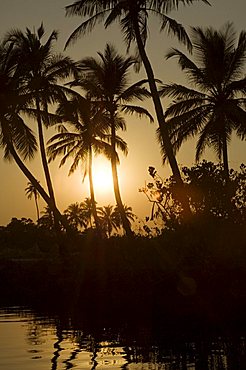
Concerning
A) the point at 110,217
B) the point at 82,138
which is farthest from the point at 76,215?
the point at 82,138

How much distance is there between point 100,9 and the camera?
2772 cm

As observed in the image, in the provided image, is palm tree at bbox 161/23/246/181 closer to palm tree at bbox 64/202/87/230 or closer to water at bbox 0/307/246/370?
water at bbox 0/307/246/370

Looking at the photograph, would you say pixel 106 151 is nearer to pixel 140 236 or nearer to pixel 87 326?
pixel 140 236

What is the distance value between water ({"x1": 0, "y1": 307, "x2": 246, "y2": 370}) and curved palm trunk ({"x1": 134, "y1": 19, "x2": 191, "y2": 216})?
867 centimetres

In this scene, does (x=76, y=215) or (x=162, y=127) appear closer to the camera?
(x=162, y=127)

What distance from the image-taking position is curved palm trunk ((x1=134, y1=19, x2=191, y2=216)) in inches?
1027

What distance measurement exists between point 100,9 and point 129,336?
50.6 ft

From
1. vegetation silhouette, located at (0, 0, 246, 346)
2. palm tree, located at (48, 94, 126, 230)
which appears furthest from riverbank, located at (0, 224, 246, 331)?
palm tree, located at (48, 94, 126, 230)

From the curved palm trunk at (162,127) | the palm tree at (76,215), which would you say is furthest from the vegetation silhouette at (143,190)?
the palm tree at (76,215)

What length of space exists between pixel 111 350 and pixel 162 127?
13915 millimetres

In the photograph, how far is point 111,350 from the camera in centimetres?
1412

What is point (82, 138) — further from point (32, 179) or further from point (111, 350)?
point (111, 350)

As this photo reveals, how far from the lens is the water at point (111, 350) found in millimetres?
12180

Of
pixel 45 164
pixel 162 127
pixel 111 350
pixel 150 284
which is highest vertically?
pixel 45 164
